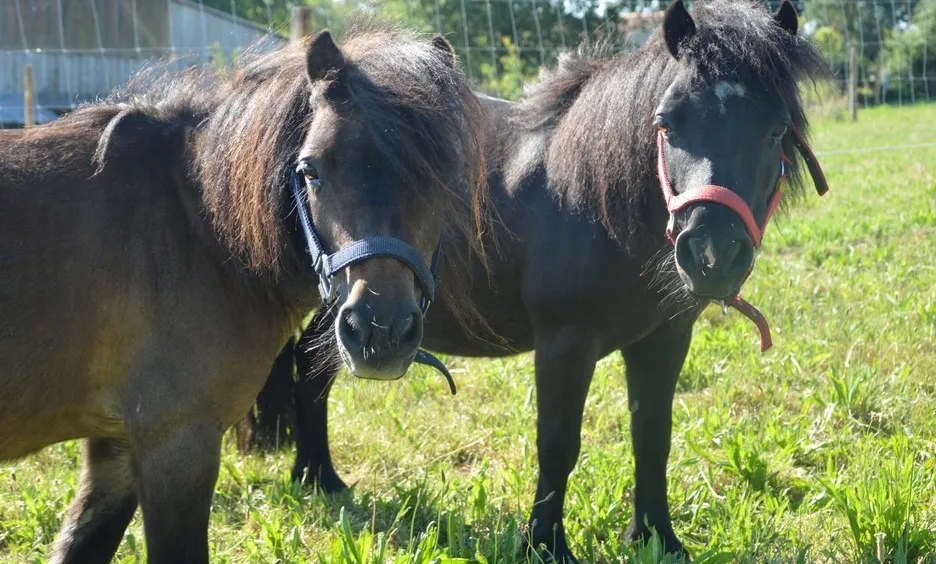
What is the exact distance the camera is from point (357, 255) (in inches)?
81.8

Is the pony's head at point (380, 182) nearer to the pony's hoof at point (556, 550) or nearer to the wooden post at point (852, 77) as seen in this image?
the pony's hoof at point (556, 550)

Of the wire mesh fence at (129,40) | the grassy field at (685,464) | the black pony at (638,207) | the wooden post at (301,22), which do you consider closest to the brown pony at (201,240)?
the black pony at (638,207)

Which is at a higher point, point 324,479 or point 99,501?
point 99,501

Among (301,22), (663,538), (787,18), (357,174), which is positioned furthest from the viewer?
(301,22)

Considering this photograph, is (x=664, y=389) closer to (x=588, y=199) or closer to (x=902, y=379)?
(x=588, y=199)

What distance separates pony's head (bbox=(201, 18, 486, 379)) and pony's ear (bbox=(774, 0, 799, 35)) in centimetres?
127

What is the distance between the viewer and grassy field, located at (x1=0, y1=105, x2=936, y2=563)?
3098 millimetres

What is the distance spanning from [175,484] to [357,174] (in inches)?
37.6

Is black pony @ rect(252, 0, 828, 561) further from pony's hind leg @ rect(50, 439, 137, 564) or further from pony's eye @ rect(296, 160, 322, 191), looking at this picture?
pony's hind leg @ rect(50, 439, 137, 564)

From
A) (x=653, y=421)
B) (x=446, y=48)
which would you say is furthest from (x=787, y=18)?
(x=653, y=421)

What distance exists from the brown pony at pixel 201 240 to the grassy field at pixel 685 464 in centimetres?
61

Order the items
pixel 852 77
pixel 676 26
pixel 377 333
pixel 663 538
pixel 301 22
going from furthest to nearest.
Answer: pixel 852 77 → pixel 301 22 → pixel 663 538 → pixel 676 26 → pixel 377 333

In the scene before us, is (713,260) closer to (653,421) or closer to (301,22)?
(653,421)

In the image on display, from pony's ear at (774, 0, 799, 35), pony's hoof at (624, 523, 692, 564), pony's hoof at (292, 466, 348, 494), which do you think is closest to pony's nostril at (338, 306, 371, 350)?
pony's hoof at (624, 523, 692, 564)
